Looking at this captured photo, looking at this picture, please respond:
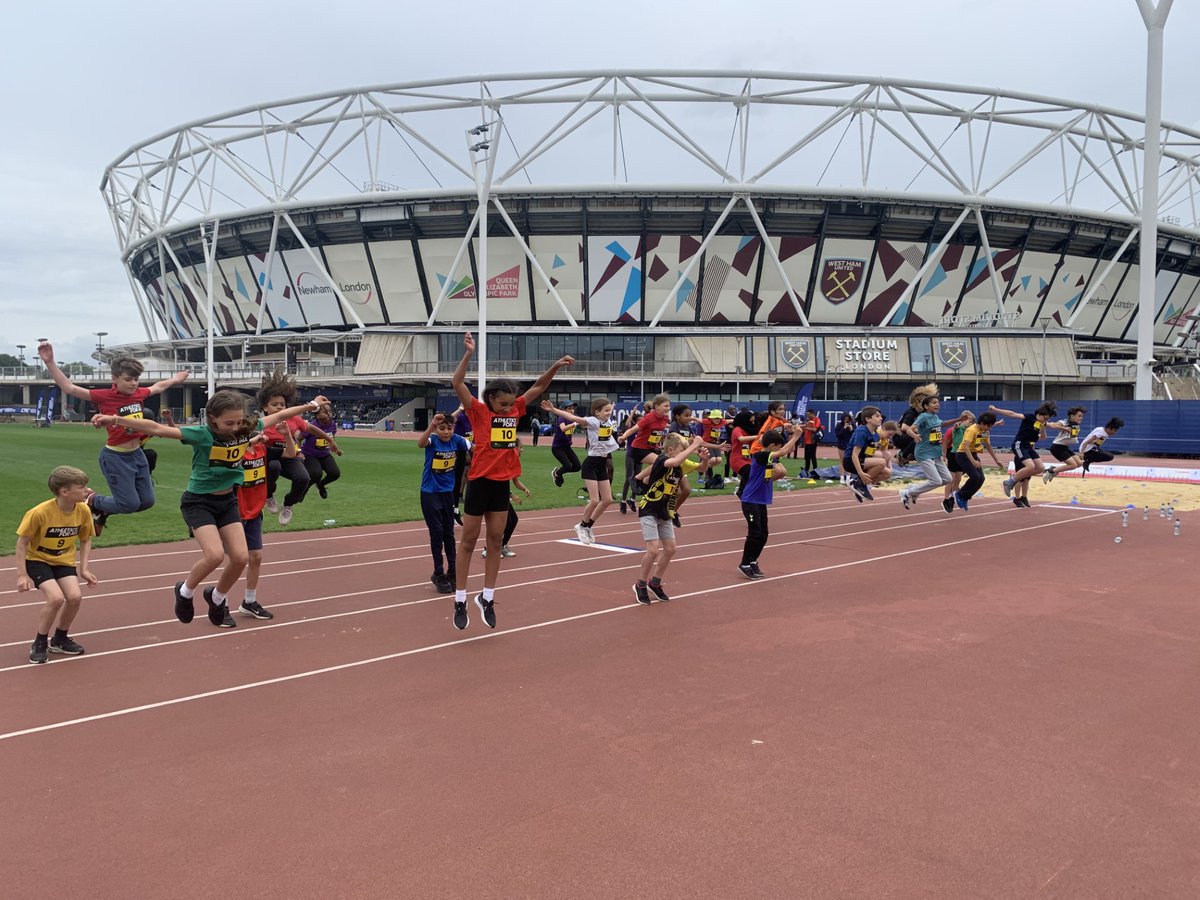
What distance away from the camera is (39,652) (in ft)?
19.5

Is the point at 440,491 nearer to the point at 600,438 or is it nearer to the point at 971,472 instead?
the point at 600,438

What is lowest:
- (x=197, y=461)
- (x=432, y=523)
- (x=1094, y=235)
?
(x=432, y=523)

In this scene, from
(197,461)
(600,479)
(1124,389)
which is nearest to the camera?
(197,461)

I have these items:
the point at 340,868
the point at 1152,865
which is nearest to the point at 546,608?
the point at 340,868

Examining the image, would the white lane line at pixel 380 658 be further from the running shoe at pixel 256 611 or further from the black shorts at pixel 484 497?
the running shoe at pixel 256 611

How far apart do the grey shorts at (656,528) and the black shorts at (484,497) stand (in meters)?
1.91

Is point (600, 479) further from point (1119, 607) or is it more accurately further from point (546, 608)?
point (1119, 607)

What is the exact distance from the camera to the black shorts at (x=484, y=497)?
21.9ft

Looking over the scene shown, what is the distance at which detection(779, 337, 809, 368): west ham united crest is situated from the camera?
197 feet

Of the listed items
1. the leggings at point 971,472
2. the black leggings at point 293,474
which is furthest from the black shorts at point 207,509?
the leggings at point 971,472

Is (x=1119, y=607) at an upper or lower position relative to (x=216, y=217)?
lower

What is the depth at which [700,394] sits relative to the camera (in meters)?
63.4

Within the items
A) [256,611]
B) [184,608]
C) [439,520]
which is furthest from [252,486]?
[439,520]

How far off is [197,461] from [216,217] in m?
68.3
